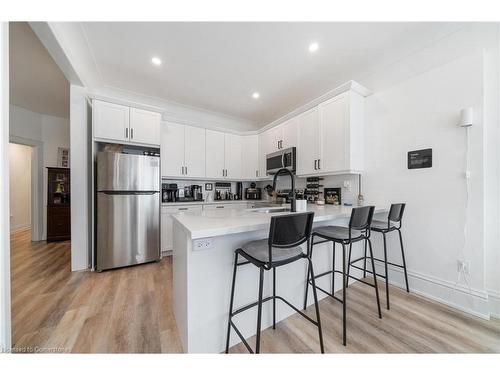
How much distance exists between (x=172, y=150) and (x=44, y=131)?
343 centimetres

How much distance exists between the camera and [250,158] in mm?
4133

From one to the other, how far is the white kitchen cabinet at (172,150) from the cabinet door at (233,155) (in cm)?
91

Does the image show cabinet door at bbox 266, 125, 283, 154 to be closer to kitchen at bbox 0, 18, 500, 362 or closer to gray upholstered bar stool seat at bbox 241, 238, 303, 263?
kitchen at bbox 0, 18, 500, 362

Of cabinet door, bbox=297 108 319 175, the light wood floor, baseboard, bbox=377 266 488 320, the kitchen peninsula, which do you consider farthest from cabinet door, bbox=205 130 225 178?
baseboard, bbox=377 266 488 320

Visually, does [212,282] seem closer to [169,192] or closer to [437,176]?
[437,176]

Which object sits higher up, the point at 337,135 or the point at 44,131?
the point at 44,131

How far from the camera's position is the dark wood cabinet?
4066 mm

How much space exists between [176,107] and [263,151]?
1906mm

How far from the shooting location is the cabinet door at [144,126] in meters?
2.85

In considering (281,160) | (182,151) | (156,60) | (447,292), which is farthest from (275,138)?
(447,292)

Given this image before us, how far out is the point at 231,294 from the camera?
1302mm
